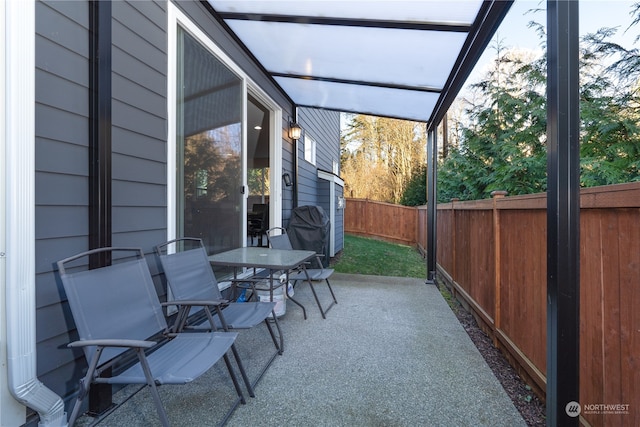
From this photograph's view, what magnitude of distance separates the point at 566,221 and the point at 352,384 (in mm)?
1503

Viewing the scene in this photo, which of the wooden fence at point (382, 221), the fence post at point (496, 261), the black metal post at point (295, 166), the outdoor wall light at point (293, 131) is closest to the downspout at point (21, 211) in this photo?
the fence post at point (496, 261)

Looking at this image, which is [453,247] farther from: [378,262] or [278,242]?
[378,262]

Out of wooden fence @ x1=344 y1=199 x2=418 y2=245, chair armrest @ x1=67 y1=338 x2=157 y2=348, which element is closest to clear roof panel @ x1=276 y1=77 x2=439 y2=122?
chair armrest @ x1=67 y1=338 x2=157 y2=348

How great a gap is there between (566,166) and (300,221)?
3.87 meters

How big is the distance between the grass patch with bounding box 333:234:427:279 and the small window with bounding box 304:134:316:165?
2.19 m

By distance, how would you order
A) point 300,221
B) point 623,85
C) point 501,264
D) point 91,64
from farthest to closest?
point 300,221 < point 623,85 < point 501,264 < point 91,64

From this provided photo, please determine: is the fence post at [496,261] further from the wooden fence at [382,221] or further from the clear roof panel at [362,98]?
the wooden fence at [382,221]

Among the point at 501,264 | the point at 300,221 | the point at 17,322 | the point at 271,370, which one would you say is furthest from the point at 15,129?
the point at 300,221

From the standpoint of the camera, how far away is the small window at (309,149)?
628 centimetres

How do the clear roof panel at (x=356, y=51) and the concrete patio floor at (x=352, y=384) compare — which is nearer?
the concrete patio floor at (x=352, y=384)

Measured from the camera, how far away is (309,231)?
193 inches

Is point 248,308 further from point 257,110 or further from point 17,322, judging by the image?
point 257,110

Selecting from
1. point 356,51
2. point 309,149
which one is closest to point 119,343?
point 356,51

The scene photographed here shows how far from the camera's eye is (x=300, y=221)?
4973 millimetres
